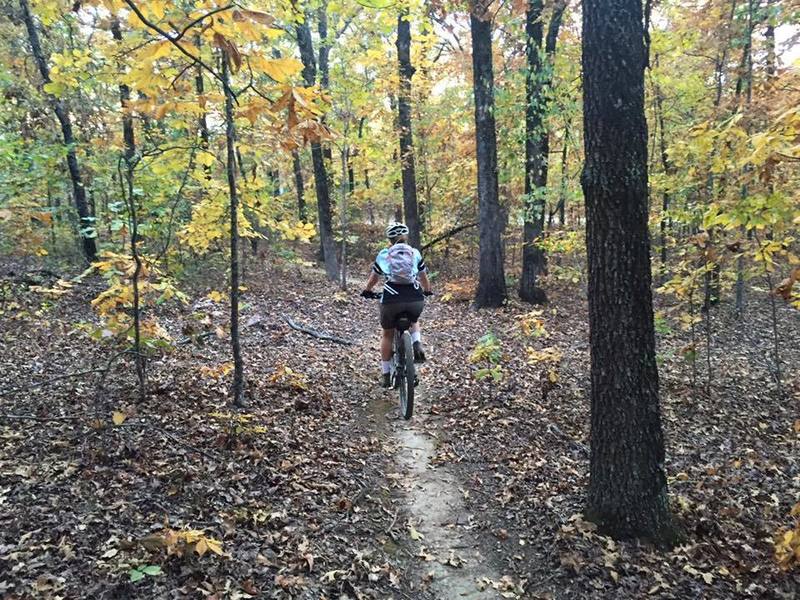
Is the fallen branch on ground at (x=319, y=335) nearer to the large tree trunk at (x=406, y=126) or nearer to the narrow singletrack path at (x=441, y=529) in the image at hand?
the narrow singletrack path at (x=441, y=529)

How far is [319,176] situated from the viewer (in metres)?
16.5

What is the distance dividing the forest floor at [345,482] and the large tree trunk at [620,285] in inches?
14.6

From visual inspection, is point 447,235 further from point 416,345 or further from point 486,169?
point 416,345

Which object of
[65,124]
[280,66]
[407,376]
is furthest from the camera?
[65,124]

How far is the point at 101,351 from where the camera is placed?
716 centimetres

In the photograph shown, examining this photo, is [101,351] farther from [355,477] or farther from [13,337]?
[355,477]

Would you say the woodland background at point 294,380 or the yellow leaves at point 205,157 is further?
the yellow leaves at point 205,157

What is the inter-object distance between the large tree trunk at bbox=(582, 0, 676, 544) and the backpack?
2961 mm

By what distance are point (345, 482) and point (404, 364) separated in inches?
84.5

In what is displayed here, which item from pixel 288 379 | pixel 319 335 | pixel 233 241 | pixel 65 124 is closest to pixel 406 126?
pixel 319 335

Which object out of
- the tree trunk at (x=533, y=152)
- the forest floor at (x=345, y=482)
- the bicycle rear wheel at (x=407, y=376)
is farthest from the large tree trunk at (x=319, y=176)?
the forest floor at (x=345, y=482)

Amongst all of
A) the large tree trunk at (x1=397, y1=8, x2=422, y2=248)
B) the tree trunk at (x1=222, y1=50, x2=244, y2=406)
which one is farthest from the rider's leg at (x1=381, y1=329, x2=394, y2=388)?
the large tree trunk at (x1=397, y1=8, x2=422, y2=248)

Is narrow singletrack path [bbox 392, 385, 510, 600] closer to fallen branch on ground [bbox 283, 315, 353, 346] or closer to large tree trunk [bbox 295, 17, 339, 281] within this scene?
fallen branch on ground [bbox 283, 315, 353, 346]

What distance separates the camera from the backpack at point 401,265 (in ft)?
22.0
